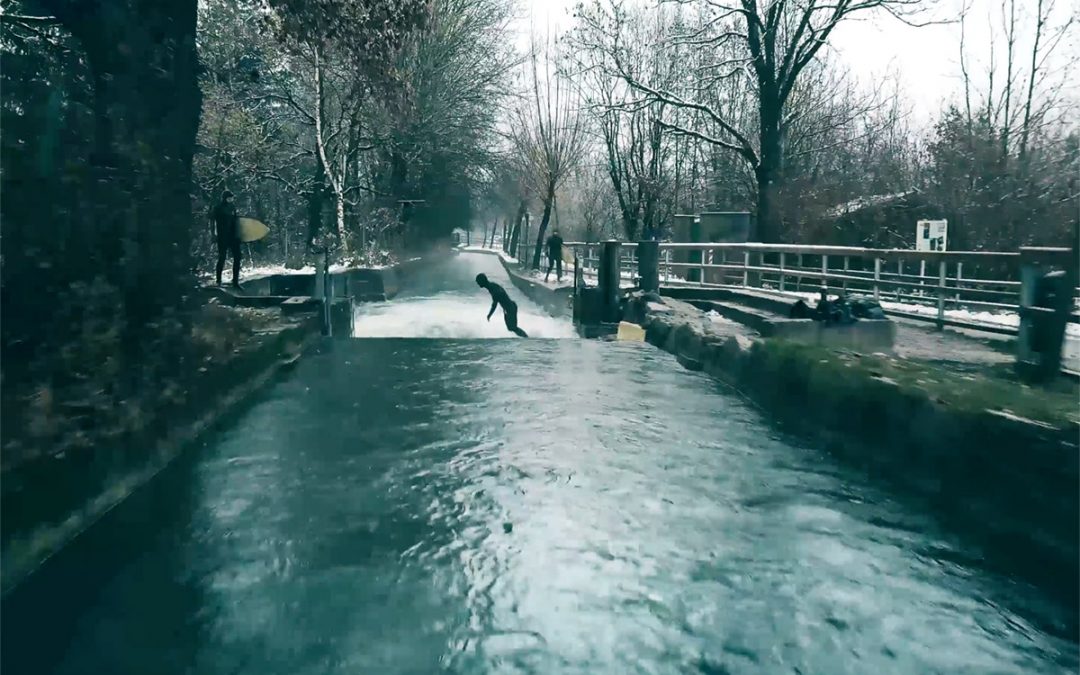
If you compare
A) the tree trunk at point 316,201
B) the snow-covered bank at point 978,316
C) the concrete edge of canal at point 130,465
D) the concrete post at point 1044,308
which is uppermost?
the tree trunk at point 316,201

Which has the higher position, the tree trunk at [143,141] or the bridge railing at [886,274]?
the tree trunk at [143,141]

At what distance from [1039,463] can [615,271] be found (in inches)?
518

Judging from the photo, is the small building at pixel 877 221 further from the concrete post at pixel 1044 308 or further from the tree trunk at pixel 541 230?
the tree trunk at pixel 541 230

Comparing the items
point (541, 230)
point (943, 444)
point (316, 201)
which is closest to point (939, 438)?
point (943, 444)

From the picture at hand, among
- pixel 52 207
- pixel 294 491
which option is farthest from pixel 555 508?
pixel 52 207

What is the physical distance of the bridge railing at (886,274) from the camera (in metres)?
13.9

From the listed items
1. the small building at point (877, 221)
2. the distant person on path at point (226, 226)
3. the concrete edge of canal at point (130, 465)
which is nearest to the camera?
the concrete edge of canal at point (130, 465)

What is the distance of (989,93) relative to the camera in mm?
38000

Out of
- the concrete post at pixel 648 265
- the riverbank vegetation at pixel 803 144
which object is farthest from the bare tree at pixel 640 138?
the concrete post at pixel 648 265

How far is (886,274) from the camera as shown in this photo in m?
19.0

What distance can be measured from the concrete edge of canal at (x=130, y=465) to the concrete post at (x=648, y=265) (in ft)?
27.2

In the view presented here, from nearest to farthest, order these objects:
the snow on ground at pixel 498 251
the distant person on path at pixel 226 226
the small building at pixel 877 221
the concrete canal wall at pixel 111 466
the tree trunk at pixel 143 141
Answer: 1. the concrete canal wall at pixel 111 466
2. the tree trunk at pixel 143 141
3. the distant person on path at pixel 226 226
4. the small building at pixel 877 221
5. the snow on ground at pixel 498 251

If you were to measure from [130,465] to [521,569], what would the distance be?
306 centimetres

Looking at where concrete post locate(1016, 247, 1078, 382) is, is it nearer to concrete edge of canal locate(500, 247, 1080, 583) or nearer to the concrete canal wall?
concrete edge of canal locate(500, 247, 1080, 583)
